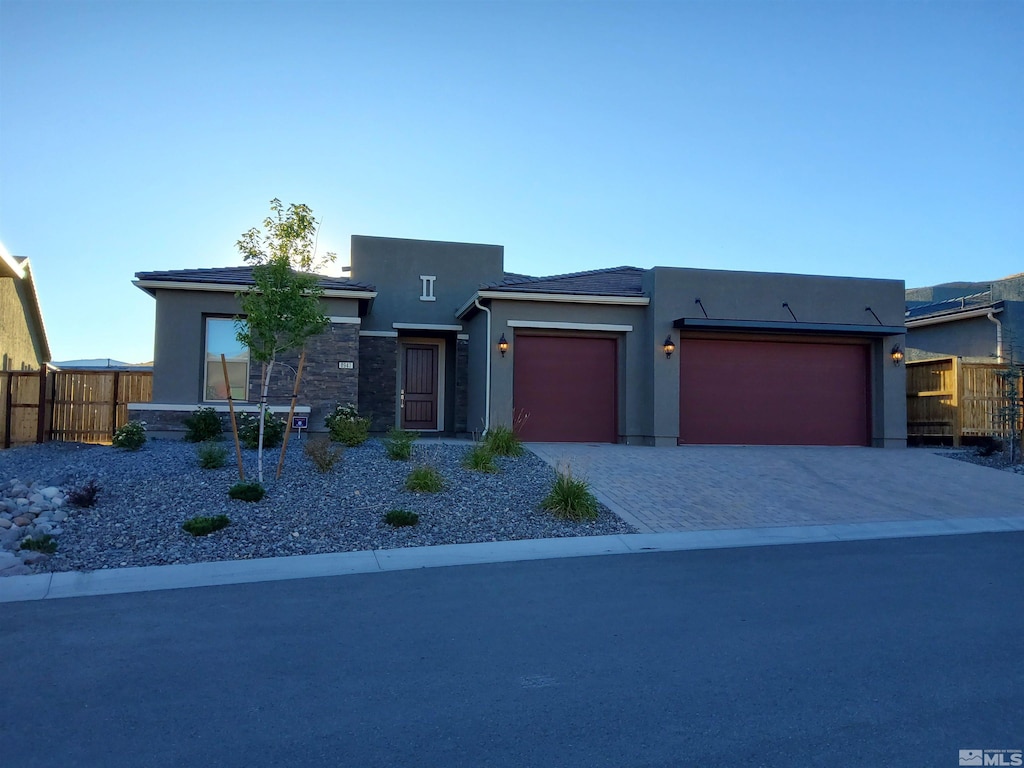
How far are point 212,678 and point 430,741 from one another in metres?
1.78

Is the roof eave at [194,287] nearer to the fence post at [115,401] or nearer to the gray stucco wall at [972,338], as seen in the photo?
the fence post at [115,401]

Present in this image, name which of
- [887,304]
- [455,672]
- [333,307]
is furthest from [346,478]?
[887,304]

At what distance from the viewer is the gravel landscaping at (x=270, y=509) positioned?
9219 mm

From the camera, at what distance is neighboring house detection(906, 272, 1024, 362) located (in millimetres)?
21812

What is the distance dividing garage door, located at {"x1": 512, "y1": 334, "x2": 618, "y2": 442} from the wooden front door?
3690 mm

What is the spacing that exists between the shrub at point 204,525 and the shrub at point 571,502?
414 centimetres

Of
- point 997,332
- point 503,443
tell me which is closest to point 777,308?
point 503,443

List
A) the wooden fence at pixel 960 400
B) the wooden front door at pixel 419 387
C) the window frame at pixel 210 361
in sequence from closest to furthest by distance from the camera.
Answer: the window frame at pixel 210 361
the wooden fence at pixel 960 400
the wooden front door at pixel 419 387

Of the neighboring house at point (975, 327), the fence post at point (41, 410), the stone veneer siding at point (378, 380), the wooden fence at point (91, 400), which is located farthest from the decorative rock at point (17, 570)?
the neighboring house at point (975, 327)

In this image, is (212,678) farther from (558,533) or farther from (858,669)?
(558,533)

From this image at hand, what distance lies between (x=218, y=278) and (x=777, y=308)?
12053 mm

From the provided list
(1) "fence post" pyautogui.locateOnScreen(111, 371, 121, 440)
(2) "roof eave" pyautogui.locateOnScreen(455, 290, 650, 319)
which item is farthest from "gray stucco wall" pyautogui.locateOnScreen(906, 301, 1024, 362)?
(1) "fence post" pyautogui.locateOnScreen(111, 371, 121, 440)

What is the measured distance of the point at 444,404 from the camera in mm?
20719

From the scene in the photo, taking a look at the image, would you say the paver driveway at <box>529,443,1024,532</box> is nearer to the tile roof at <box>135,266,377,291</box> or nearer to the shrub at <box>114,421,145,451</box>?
the tile roof at <box>135,266,377,291</box>
